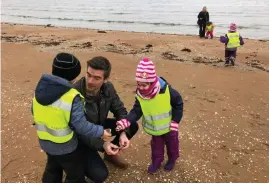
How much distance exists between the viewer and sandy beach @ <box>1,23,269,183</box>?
525 centimetres

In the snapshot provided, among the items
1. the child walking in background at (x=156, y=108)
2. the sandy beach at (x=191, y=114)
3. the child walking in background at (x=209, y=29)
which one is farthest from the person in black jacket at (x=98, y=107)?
the child walking in background at (x=209, y=29)

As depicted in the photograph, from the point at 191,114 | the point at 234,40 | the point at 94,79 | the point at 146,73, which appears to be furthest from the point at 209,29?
the point at 94,79

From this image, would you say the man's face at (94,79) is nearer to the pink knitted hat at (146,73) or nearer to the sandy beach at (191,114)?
the pink knitted hat at (146,73)

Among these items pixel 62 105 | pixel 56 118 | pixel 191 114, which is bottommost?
pixel 191 114

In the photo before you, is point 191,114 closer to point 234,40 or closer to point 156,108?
point 156,108

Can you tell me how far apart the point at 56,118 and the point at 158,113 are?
1.52 metres

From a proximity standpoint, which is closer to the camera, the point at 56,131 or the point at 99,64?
the point at 56,131

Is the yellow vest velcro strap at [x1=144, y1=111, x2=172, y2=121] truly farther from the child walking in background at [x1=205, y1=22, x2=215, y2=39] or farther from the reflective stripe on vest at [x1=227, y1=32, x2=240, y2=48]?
the child walking in background at [x1=205, y1=22, x2=215, y2=39]

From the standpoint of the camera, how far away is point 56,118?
3.69 metres

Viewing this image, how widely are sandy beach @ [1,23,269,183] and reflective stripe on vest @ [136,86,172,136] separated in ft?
2.75

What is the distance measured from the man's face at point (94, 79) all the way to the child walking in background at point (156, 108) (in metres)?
0.49

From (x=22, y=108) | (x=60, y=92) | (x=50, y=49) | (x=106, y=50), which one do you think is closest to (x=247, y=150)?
(x=60, y=92)

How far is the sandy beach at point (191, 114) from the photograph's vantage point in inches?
207

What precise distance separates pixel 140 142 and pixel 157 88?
1.90m
